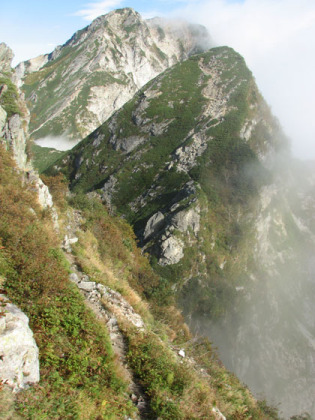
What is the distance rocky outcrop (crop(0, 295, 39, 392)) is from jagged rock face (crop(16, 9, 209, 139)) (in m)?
148

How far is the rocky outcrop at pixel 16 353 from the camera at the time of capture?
5422 mm

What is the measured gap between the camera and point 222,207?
69.0 metres

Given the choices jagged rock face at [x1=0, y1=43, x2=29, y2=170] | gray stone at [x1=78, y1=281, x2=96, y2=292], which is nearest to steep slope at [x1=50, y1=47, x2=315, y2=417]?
jagged rock face at [x1=0, y1=43, x2=29, y2=170]

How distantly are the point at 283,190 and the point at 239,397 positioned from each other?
92191 millimetres

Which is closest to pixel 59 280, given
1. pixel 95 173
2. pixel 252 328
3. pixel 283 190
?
pixel 252 328

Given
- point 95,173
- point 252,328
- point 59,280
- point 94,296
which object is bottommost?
point 252,328

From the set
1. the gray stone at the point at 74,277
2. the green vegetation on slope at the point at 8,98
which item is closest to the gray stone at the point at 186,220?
the green vegetation on slope at the point at 8,98

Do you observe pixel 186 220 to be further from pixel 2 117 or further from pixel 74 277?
pixel 74 277

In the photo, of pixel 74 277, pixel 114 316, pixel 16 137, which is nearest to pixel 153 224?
pixel 16 137

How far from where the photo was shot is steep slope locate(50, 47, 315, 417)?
2329 inches

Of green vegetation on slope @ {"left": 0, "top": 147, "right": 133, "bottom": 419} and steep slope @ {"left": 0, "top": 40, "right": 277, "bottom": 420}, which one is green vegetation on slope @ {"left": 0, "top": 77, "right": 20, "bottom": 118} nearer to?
steep slope @ {"left": 0, "top": 40, "right": 277, "bottom": 420}

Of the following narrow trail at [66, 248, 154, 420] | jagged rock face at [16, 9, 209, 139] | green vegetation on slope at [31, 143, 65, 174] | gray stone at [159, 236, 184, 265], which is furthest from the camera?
jagged rock face at [16, 9, 209, 139]

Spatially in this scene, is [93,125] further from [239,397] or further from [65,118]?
[239,397]

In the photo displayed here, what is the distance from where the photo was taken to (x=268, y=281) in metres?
72.2
